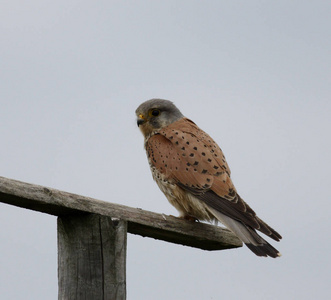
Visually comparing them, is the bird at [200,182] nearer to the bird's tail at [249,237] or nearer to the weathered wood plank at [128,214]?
Answer: the bird's tail at [249,237]

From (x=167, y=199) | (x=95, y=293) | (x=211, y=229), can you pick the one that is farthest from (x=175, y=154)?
(x=95, y=293)

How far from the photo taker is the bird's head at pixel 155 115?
5.82 meters

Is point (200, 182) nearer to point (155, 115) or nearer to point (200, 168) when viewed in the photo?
point (200, 168)

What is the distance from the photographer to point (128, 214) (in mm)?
3699

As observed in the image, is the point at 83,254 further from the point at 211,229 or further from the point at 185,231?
the point at 211,229

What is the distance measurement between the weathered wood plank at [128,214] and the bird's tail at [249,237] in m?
0.10

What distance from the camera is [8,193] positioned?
3100mm

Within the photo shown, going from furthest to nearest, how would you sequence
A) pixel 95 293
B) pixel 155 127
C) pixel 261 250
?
pixel 155 127 < pixel 261 250 < pixel 95 293

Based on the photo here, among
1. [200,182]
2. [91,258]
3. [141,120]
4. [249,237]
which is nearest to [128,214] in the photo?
[91,258]

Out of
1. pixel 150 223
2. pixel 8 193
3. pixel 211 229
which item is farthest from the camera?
pixel 211 229

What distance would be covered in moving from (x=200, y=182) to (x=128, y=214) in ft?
4.27

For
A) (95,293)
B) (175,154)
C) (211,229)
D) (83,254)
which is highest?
(175,154)

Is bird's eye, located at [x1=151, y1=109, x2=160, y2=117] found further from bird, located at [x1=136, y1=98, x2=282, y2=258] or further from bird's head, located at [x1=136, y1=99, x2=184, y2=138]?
bird, located at [x1=136, y1=98, x2=282, y2=258]

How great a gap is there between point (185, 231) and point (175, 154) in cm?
96
